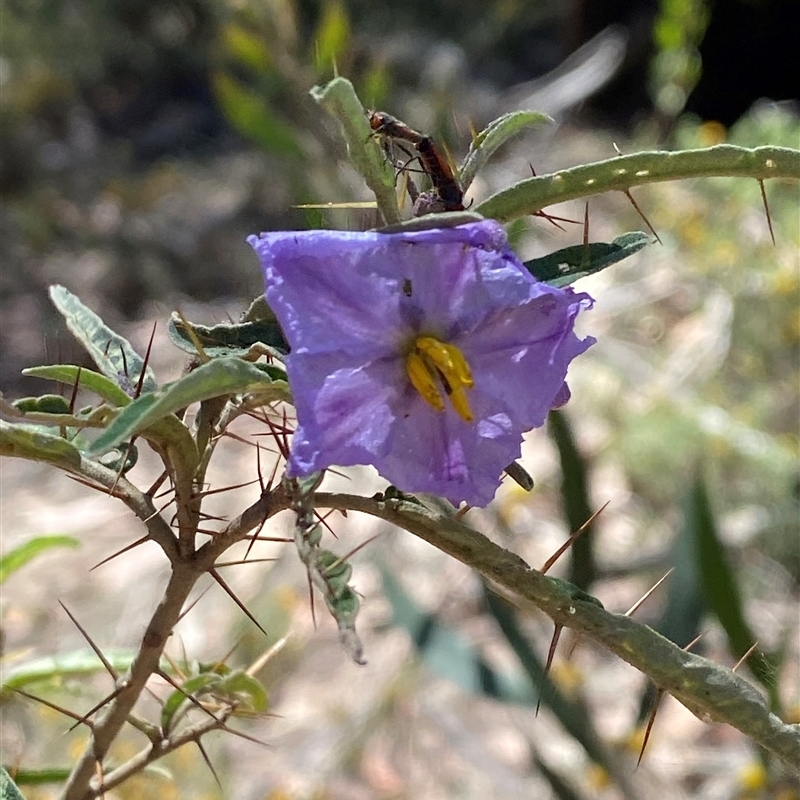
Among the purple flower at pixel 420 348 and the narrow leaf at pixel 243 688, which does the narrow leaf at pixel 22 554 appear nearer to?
the narrow leaf at pixel 243 688

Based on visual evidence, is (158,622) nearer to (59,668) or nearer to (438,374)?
(438,374)

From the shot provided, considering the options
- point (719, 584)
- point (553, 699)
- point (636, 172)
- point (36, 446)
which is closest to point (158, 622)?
point (36, 446)

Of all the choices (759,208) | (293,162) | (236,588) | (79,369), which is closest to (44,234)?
(293,162)

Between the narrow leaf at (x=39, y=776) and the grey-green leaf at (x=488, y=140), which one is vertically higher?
the grey-green leaf at (x=488, y=140)

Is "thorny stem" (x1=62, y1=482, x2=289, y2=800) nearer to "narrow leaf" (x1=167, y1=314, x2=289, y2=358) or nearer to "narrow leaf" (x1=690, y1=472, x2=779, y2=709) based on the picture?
"narrow leaf" (x1=167, y1=314, x2=289, y2=358)

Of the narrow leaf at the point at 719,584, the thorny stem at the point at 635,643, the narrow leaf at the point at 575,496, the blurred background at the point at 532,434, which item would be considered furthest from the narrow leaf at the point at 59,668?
the narrow leaf at the point at 719,584

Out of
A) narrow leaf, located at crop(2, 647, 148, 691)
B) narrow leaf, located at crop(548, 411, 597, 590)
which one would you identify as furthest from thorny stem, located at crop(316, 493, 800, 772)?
narrow leaf, located at crop(548, 411, 597, 590)
